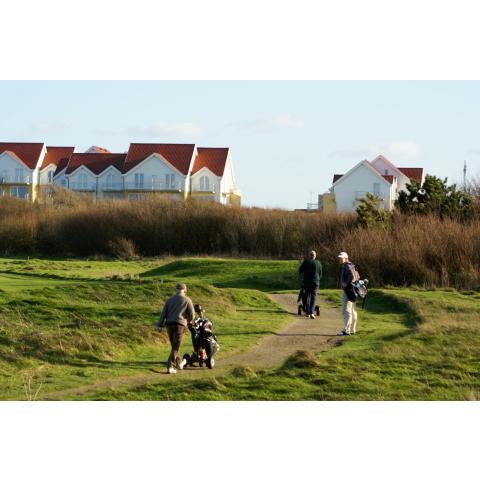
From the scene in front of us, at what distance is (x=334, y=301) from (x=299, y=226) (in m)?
28.1

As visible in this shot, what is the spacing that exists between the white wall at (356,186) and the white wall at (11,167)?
32.4 metres

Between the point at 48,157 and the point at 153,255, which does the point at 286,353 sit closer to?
the point at 153,255

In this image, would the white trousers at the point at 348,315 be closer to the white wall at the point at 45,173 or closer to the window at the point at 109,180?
the window at the point at 109,180

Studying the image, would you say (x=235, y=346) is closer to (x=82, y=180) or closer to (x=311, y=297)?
(x=311, y=297)

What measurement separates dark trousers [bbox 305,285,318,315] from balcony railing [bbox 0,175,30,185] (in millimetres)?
80478

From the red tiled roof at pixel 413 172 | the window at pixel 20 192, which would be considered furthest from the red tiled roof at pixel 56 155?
the red tiled roof at pixel 413 172

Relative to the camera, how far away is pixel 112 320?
2336 centimetres

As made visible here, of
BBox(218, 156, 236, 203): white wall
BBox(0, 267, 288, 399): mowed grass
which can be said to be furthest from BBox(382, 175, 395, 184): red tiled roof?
BBox(0, 267, 288, 399): mowed grass

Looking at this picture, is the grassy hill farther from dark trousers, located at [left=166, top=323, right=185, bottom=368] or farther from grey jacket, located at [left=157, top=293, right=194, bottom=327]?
grey jacket, located at [left=157, top=293, right=194, bottom=327]

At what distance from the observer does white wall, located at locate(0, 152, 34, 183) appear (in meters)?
103

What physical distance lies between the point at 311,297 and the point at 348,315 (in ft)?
12.5

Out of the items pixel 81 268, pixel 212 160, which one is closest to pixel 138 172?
pixel 212 160

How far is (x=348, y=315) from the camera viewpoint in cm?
2248

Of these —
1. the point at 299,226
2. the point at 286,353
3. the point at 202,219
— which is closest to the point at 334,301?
the point at 286,353
